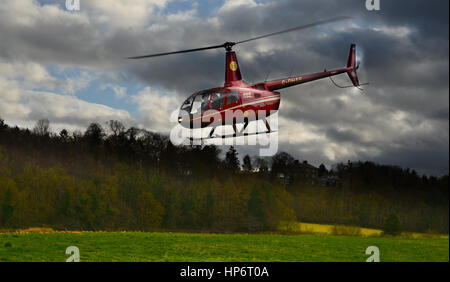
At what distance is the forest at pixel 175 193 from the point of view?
75062 mm

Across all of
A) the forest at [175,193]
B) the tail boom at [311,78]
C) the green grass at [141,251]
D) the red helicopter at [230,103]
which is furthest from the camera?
the forest at [175,193]

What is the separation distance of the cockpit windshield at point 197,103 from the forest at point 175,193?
3187 centimetres

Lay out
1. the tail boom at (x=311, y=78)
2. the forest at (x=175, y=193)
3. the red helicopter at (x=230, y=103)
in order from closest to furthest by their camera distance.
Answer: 1. the red helicopter at (x=230, y=103)
2. the tail boom at (x=311, y=78)
3. the forest at (x=175, y=193)

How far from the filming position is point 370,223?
106062mm

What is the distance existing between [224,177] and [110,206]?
23.2 m

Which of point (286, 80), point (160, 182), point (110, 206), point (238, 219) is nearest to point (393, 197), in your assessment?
point (238, 219)

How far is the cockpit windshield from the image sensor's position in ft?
71.2

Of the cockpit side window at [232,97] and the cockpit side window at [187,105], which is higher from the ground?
the cockpit side window at [232,97]

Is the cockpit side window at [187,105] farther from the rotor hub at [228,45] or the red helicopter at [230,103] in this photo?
the rotor hub at [228,45]

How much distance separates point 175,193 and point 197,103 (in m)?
68.2

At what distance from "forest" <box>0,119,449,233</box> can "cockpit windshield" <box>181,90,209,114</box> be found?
105 ft

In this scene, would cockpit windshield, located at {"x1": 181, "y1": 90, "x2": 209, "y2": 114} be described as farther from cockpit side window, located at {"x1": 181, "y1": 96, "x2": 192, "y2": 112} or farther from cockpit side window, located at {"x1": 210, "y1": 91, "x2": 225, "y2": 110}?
cockpit side window, located at {"x1": 210, "y1": 91, "x2": 225, "y2": 110}

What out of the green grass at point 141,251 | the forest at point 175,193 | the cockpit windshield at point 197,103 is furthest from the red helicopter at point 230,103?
the forest at point 175,193

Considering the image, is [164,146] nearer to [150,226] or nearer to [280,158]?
[280,158]
